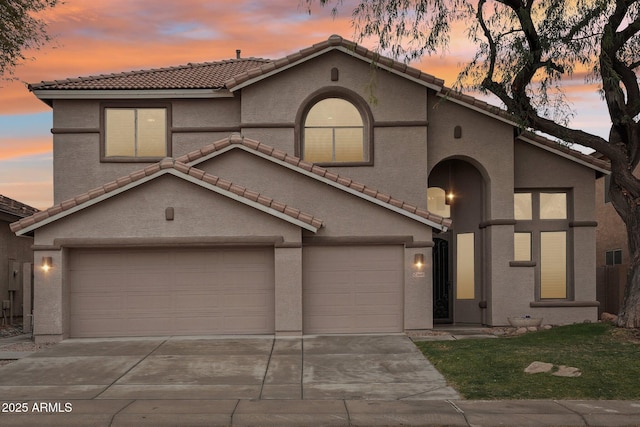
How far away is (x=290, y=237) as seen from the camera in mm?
17641

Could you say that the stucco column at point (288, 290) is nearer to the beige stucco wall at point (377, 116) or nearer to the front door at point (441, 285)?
the beige stucco wall at point (377, 116)

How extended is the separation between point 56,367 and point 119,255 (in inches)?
157

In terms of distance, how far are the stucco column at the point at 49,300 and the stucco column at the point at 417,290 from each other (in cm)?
807

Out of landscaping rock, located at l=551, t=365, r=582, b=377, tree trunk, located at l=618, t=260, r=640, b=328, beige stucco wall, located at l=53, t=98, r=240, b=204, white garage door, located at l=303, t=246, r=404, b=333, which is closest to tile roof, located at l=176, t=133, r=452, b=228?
white garage door, located at l=303, t=246, r=404, b=333

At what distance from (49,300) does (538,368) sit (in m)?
10.8

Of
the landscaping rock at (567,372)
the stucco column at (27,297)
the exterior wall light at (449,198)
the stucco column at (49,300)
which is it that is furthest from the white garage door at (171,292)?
the landscaping rock at (567,372)

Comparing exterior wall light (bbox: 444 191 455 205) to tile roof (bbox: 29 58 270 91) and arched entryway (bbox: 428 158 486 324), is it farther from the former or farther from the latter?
tile roof (bbox: 29 58 270 91)

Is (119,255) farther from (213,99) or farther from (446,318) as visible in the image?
(446,318)

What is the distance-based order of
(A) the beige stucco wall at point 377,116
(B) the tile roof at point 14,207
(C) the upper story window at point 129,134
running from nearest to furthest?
(A) the beige stucco wall at point 377,116
(C) the upper story window at point 129,134
(B) the tile roof at point 14,207

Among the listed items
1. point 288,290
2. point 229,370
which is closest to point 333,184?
point 288,290

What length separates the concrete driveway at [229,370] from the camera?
12.1 metres

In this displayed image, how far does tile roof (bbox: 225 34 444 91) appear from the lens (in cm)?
1975

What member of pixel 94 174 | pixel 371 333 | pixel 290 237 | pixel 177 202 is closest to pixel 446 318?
pixel 371 333

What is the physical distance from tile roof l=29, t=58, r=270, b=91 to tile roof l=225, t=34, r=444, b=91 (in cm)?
100
